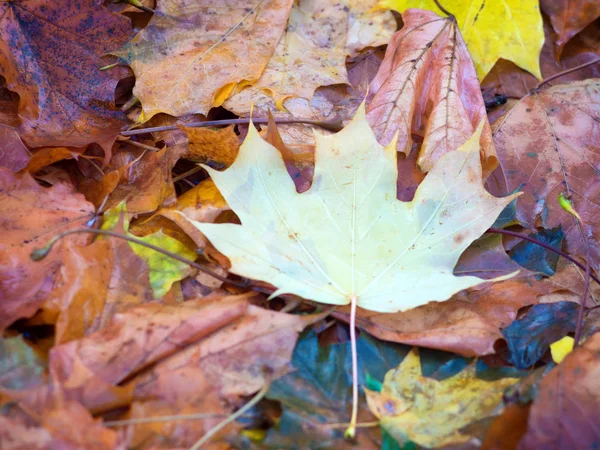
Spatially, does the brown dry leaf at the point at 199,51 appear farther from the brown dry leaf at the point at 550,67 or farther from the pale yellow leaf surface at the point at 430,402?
the pale yellow leaf surface at the point at 430,402

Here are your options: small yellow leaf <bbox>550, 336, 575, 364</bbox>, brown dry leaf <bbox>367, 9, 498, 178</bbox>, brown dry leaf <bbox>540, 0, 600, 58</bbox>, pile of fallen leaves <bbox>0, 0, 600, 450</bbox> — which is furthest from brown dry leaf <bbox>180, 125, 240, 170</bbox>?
brown dry leaf <bbox>540, 0, 600, 58</bbox>

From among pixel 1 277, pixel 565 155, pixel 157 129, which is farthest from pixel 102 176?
pixel 565 155

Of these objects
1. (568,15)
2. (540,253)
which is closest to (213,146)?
(540,253)

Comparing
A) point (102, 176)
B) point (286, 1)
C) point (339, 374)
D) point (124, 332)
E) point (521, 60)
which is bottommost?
point (339, 374)

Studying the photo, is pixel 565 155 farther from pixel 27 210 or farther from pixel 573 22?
pixel 27 210

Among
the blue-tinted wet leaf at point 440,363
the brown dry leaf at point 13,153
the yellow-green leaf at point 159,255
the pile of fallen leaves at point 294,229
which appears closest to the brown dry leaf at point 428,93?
the pile of fallen leaves at point 294,229

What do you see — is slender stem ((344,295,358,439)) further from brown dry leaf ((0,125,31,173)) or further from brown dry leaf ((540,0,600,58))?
brown dry leaf ((540,0,600,58))

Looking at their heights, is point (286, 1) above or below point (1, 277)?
above
